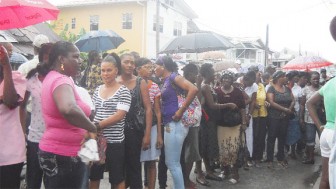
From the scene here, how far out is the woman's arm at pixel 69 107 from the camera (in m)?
2.34

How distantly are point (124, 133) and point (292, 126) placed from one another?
4530 millimetres

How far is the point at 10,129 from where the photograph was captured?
2.90 metres

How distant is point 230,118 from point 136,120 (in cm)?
210

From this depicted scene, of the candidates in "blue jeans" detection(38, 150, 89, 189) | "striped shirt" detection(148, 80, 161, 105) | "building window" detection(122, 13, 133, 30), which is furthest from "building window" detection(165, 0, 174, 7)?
"blue jeans" detection(38, 150, 89, 189)

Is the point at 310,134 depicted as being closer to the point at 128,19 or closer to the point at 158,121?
the point at 158,121

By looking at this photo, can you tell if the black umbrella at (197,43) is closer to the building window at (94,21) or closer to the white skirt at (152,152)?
the white skirt at (152,152)

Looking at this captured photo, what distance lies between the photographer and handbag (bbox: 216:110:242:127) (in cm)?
548

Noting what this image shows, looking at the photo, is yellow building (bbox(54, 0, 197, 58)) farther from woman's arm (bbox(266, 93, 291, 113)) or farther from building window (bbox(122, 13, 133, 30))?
woman's arm (bbox(266, 93, 291, 113))

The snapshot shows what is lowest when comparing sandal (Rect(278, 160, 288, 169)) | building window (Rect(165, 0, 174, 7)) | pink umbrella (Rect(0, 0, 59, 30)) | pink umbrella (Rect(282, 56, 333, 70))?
sandal (Rect(278, 160, 288, 169))

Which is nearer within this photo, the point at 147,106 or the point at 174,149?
the point at 147,106

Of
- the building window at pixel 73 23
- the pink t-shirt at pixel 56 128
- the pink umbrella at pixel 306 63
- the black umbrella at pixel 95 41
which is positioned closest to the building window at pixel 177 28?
the building window at pixel 73 23

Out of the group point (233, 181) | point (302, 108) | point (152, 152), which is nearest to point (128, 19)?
point (302, 108)

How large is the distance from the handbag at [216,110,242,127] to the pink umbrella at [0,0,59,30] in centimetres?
308

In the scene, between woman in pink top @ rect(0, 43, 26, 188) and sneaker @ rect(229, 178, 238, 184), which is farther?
sneaker @ rect(229, 178, 238, 184)
